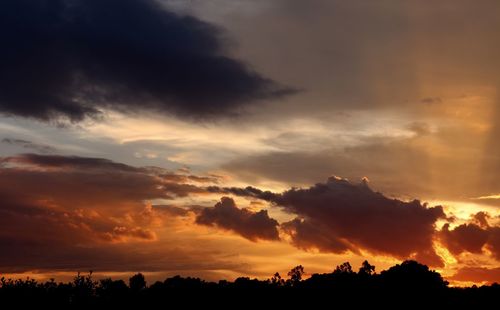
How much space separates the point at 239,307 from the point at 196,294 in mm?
16149

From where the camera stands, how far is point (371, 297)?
567ft

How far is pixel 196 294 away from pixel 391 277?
56313 mm

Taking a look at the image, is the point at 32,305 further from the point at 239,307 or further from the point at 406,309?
the point at 406,309

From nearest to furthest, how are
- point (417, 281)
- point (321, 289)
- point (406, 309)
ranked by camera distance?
point (406, 309)
point (417, 281)
point (321, 289)

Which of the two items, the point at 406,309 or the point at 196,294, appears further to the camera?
the point at 196,294

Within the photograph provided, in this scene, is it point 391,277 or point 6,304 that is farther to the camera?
point 6,304

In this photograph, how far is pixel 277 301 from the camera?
616ft

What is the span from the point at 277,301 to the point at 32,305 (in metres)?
71.4

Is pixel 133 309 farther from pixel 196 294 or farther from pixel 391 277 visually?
pixel 391 277

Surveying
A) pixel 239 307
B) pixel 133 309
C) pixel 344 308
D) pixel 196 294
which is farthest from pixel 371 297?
pixel 133 309

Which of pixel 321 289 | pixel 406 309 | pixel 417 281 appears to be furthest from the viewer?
pixel 321 289

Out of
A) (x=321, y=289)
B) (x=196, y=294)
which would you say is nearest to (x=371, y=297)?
(x=321, y=289)

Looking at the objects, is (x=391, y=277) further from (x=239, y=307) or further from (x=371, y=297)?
(x=239, y=307)

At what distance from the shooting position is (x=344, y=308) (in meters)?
170
